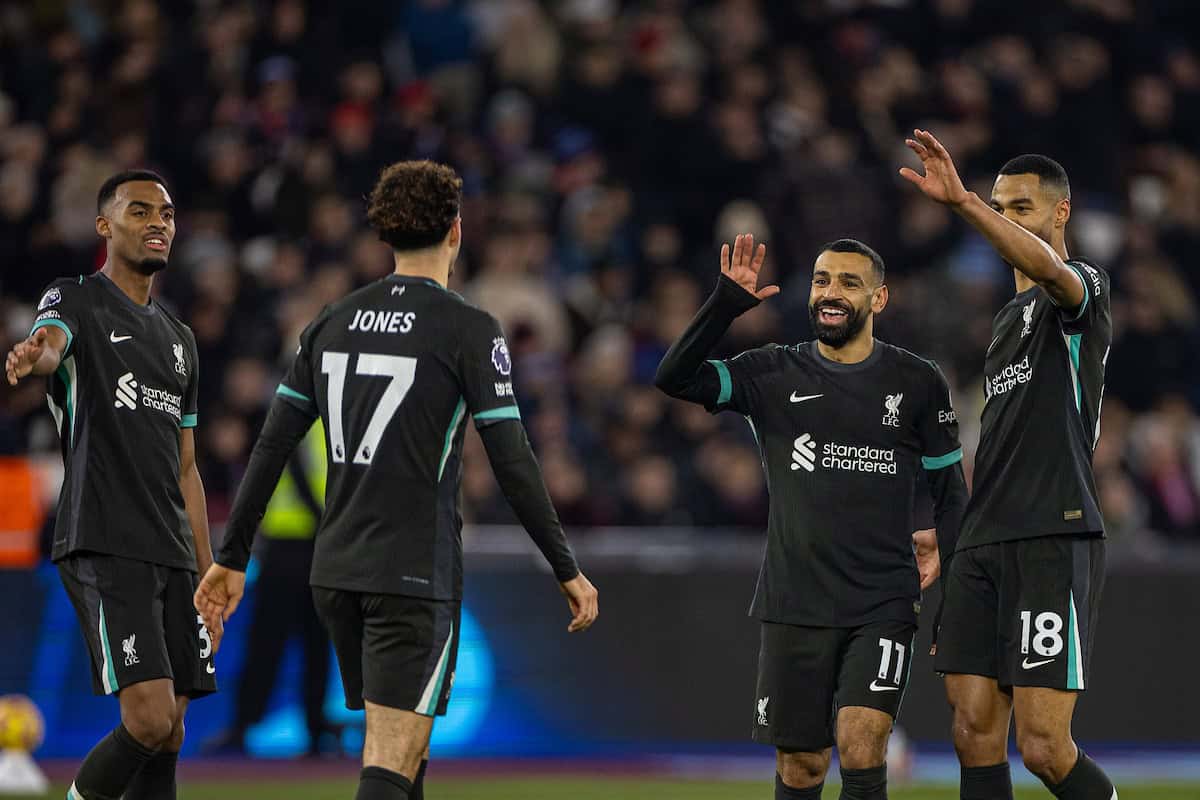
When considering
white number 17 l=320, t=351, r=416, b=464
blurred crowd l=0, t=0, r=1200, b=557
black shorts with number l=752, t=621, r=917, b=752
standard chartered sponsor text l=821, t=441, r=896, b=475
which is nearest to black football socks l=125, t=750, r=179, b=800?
white number 17 l=320, t=351, r=416, b=464

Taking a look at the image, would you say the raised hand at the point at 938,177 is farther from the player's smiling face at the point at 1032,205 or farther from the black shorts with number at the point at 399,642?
the black shorts with number at the point at 399,642

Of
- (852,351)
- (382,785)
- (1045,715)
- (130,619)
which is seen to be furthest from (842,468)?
(130,619)

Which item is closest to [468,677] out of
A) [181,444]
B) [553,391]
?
[553,391]

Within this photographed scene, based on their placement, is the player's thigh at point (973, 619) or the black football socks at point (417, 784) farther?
the player's thigh at point (973, 619)

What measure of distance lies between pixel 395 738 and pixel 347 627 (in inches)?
16.5

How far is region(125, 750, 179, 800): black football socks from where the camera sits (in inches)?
283

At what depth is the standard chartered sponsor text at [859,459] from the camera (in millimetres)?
7254

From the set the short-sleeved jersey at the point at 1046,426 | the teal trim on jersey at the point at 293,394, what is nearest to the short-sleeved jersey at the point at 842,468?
the short-sleeved jersey at the point at 1046,426

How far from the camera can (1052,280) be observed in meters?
6.64

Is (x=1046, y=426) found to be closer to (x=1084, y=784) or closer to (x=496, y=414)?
(x=1084, y=784)

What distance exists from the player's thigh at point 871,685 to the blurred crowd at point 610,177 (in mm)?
5798

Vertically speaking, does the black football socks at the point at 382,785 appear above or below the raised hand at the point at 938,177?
below

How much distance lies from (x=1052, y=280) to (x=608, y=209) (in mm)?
8578

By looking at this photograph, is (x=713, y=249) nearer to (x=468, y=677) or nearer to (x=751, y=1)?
(x=751, y=1)
